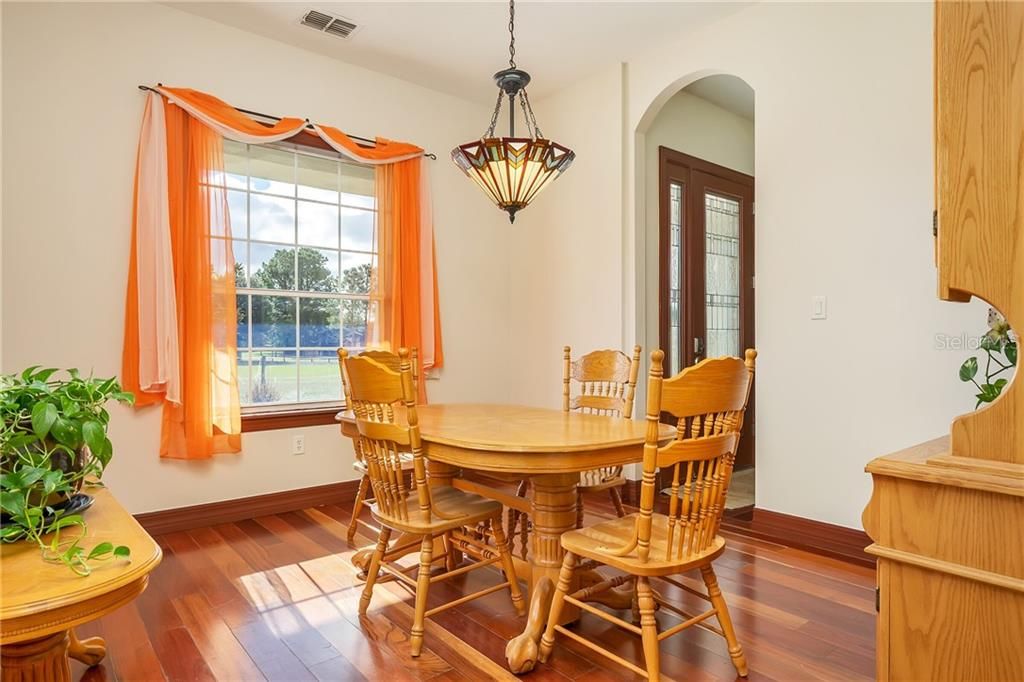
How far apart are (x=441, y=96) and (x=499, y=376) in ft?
7.29

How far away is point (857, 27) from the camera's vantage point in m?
3.05

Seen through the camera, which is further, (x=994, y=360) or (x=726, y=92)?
(x=726, y=92)

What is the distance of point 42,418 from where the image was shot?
1146 millimetres

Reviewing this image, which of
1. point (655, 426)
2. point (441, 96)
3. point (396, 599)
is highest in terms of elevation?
point (441, 96)

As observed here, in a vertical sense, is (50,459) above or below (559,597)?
above

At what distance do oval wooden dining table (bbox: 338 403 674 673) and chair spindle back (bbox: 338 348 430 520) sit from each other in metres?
0.10

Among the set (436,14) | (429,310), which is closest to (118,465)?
(429,310)

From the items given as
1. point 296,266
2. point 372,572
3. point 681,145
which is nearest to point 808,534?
point 372,572

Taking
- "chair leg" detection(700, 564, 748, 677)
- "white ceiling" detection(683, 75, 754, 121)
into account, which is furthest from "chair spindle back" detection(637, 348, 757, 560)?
"white ceiling" detection(683, 75, 754, 121)

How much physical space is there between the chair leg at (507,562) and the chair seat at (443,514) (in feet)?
0.15

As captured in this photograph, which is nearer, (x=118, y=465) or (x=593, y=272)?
(x=118, y=465)

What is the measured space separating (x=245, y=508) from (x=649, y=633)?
2.79 meters

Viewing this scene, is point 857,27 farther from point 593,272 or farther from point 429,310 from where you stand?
point 429,310

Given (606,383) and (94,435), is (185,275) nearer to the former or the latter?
(606,383)
